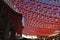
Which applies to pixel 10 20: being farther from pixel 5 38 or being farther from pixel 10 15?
pixel 5 38

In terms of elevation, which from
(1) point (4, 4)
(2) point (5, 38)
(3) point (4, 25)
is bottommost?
(2) point (5, 38)

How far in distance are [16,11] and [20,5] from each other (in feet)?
4.51

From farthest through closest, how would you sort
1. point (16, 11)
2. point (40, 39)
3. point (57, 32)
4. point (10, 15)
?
point (40, 39)
point (57, 32)
point (16, 11)
point (10, 15)

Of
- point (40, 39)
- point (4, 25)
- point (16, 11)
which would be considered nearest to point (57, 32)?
point (40, 39)

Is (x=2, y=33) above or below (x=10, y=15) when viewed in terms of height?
below

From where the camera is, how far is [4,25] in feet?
33.5

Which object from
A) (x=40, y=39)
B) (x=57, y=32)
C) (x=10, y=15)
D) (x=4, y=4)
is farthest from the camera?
(x=40, y=39)

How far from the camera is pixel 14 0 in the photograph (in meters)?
9.95

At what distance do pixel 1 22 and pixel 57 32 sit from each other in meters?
25.1

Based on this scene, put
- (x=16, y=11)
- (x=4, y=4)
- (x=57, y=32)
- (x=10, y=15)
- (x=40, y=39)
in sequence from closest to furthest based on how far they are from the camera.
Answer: (x=4, y=4) → (x=10, y=15) → (x=16, y=11) → (x=57, y=32) → (x=40, y=39)

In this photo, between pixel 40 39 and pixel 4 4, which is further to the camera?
pixel 40 39

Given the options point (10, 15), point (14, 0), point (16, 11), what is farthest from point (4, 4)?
point (16, 11)

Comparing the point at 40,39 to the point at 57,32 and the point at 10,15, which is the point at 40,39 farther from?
the point at 10,15

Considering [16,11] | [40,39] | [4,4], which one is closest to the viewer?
[4,4]
